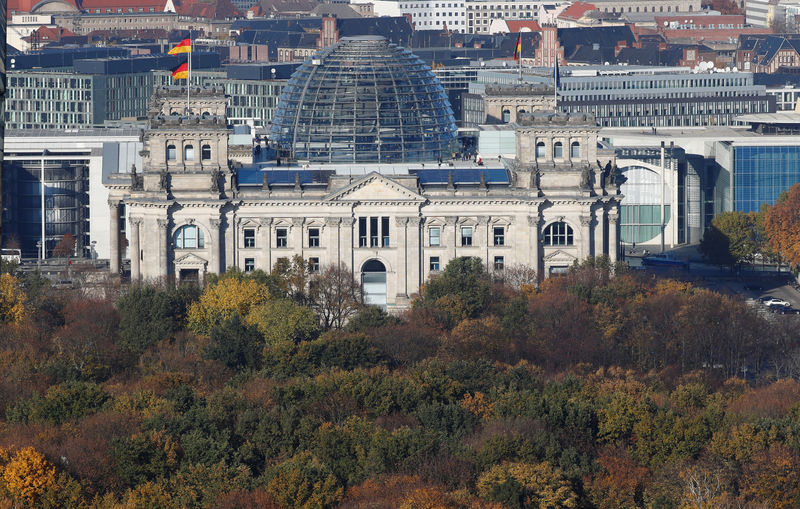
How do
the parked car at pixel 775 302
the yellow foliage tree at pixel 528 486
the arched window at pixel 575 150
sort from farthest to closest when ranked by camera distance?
the parked car at pixel 775 302 → the arched window at pixel 575 150 → the yellow foliage tree at pixel 528 486

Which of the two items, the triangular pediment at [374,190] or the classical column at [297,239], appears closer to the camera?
the triangular pediment at [374,190]

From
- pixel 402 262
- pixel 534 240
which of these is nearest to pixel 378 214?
pixel 402 262

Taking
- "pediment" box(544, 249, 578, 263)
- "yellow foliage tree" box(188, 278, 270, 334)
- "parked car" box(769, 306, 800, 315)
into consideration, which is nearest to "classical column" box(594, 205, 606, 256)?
"pediment" box(544, 249, 578, 263)

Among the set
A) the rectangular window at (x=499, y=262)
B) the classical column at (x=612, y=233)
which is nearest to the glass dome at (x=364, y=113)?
the rectangular window at (x=499, y=262)

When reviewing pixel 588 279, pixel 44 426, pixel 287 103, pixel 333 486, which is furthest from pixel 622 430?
pixel 287 103

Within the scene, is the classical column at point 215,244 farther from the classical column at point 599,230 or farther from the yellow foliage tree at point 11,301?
the classical column at point 599,230

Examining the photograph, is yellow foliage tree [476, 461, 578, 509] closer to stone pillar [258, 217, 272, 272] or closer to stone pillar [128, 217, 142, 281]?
stone pillar [258, 217, 272, 272]
